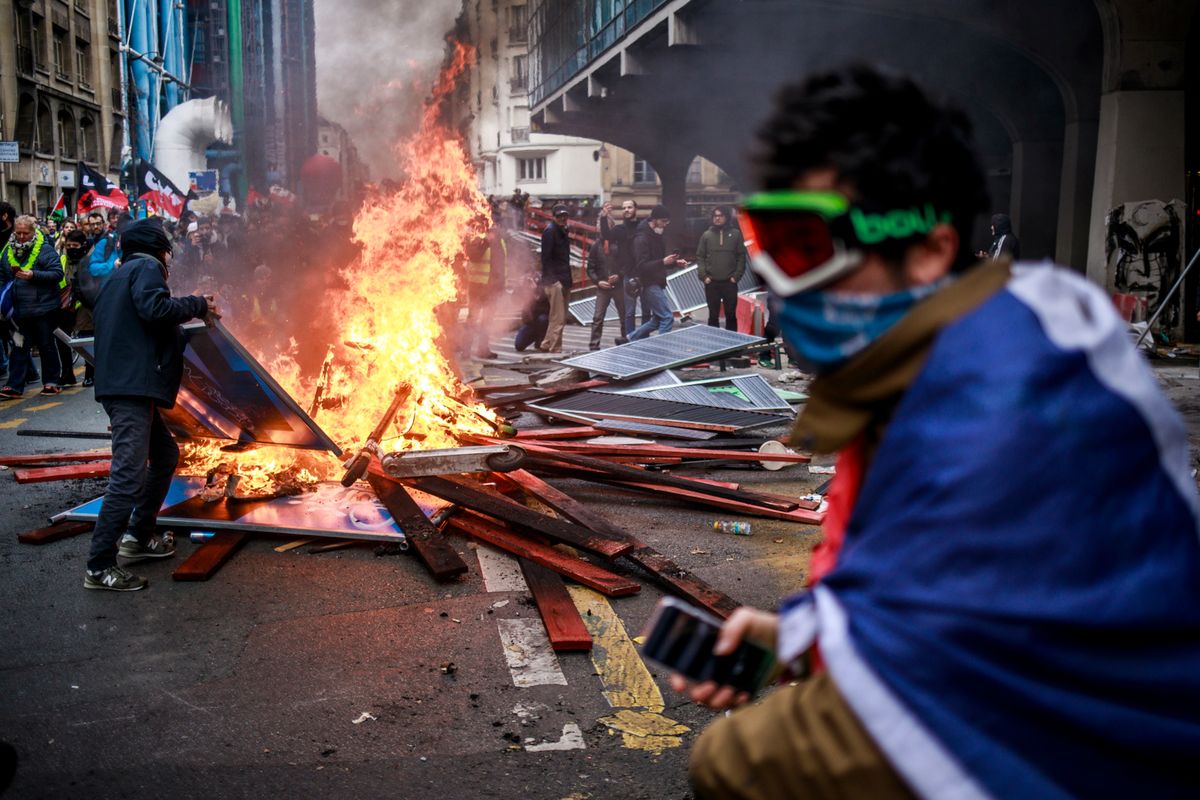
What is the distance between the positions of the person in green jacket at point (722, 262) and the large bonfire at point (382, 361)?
562 cm

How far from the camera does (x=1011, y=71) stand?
816 inches

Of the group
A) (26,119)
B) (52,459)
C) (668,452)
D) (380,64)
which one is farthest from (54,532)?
(380,64)

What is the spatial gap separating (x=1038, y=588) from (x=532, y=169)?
8010cm

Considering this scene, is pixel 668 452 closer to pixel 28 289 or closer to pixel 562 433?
pixel 562 433

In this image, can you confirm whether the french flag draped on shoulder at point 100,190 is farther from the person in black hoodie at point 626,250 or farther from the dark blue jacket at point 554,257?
the person in black hoodie at point 626,250

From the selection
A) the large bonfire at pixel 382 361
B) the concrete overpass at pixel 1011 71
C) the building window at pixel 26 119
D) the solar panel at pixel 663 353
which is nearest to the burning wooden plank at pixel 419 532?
the large bonfire at pixel 382 361

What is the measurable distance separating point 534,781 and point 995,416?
2.92 meters

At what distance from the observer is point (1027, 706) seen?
122 cm

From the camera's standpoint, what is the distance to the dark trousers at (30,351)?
42.0 ft

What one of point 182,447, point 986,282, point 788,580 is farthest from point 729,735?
point 182,447

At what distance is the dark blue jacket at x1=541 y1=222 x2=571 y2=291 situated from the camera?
55.5ft

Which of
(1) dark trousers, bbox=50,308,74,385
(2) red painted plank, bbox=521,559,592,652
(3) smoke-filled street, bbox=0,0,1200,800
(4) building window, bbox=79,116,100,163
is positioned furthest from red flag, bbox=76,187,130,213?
(4) building window, bbox=79,116,100,163

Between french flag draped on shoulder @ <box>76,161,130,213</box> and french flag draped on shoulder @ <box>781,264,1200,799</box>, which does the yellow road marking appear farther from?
french flag draped on shoulder @ <box>76,161,130,213</box>

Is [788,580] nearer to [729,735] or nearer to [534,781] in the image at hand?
[534,781]
